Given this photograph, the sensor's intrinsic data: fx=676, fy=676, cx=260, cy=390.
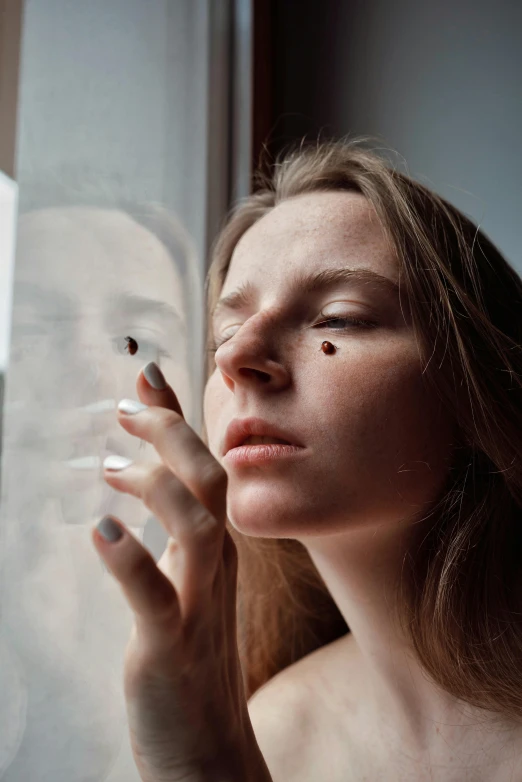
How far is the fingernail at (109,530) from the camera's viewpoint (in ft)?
1.53

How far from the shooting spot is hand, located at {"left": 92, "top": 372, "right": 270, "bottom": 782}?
0.48m

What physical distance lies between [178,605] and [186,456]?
0.11 m

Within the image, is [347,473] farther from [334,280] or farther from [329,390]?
[334,280]

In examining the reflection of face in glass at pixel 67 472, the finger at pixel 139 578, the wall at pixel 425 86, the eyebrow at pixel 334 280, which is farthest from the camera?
the wall at pixel 425 86

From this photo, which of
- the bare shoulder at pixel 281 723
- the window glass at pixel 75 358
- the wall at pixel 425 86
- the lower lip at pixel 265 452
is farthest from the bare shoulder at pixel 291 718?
the wall at pixel 425 86

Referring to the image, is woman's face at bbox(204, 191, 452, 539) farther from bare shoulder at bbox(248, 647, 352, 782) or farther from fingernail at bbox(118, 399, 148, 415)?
bare shoulder at bbox(248, 647, 352, 782)

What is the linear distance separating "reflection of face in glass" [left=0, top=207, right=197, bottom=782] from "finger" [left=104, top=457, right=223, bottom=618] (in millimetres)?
171

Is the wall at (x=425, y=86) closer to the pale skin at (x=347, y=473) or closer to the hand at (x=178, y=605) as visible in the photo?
the pale skin at (x=347, y=473)

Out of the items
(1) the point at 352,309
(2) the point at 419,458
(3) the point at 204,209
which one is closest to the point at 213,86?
(3) the point at 204,209

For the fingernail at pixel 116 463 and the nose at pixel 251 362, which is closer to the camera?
the fingernail at pixel 116 463

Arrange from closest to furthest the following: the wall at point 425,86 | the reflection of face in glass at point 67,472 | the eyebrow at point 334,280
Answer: the reflection of face in glass at point 67,472, the eyebrow at point 334,280, the wall at point 425,86

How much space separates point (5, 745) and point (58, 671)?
0.09m

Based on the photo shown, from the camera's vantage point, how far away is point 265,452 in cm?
65

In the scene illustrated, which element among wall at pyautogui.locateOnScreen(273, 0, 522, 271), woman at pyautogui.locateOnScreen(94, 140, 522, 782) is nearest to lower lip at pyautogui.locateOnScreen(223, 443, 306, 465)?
woman at pyautogui.locateOnScreen(94, 140, 522, 782)
